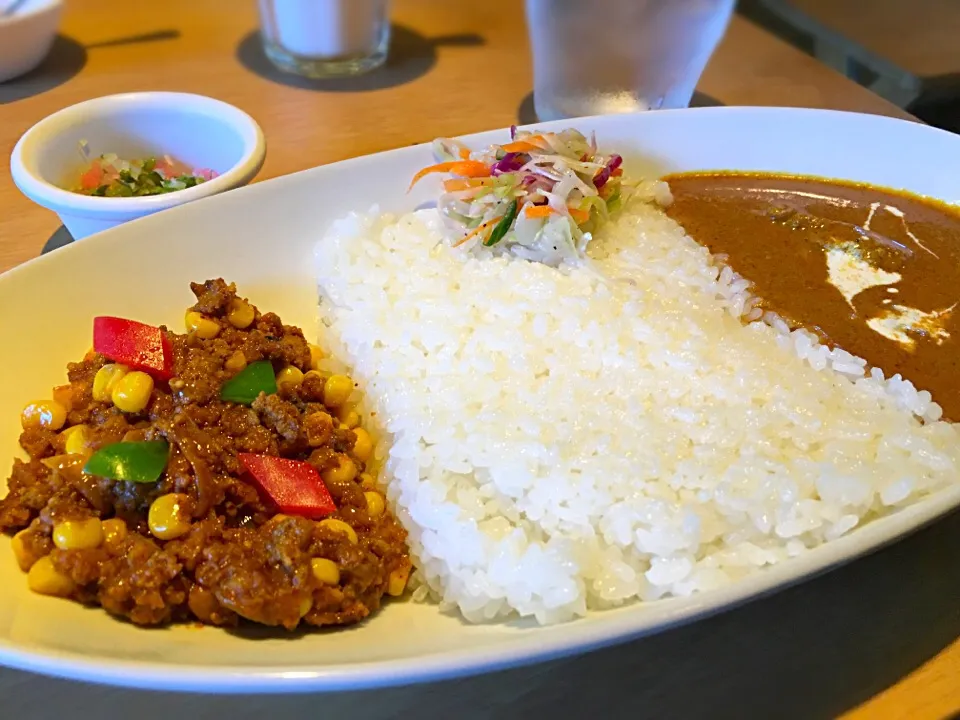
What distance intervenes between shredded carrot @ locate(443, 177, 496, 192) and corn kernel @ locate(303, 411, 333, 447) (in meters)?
1.03

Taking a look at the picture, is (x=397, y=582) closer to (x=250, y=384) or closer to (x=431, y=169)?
(x=250, y=384)

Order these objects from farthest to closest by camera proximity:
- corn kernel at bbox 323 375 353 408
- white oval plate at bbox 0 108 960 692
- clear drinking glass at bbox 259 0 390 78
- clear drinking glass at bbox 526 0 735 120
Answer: clear drinking glass at bbox 259 0 390 78
clear drinking glass at bbox 526 0 735 120
corn kernel at bbox 323 375 353 408
white oval plate at bbox 0 108 960 692

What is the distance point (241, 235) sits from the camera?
251 cm

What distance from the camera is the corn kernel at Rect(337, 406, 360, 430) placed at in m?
2.21

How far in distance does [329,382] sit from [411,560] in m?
0.61

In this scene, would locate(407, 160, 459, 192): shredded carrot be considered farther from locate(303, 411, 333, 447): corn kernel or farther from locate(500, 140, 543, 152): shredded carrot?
locate(303, 411, 333, 447): corn kernel

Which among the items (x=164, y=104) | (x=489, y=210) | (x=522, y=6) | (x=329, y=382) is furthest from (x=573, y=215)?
(x=522, y=6)

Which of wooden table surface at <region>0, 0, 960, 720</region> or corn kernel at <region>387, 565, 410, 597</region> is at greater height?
corn kernel at <region>387, 565, 410, 597</region>

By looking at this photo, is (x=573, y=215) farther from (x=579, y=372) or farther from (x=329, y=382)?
(x=329, y=382)

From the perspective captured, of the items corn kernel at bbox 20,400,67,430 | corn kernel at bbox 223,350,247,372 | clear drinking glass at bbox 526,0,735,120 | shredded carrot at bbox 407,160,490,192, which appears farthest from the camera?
clear drinking glass at bbox 526,0,735,120

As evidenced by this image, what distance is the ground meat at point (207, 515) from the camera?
158cm

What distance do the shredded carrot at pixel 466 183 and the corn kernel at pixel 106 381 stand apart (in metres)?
1.27

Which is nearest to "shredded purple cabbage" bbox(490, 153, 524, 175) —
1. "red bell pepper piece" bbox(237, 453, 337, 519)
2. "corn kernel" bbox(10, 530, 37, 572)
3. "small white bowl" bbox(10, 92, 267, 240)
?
"small white bowl" bbox(10, 92, 267, 240)

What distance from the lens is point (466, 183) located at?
2.70m
